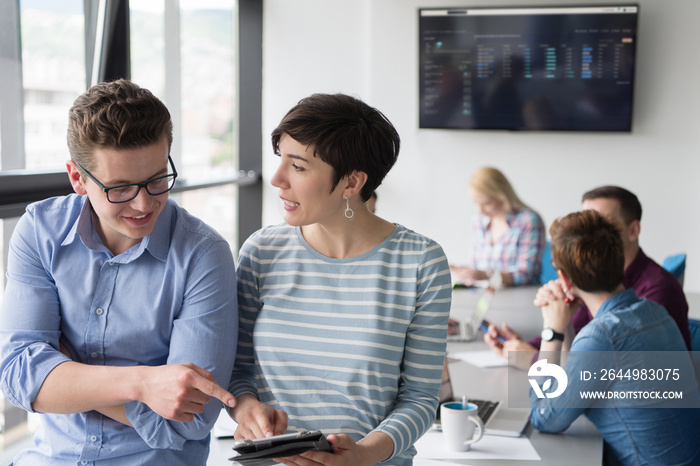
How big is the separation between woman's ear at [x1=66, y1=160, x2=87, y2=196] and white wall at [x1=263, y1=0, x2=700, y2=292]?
380cm

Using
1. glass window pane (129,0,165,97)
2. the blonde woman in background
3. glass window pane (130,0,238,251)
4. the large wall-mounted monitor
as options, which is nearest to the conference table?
the blonde woman in background

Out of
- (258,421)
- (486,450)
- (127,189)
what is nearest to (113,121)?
(127,189)

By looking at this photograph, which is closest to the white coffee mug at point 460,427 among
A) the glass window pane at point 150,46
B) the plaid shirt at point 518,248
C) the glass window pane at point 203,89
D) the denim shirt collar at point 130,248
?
the denim shirt collar at point 130,248

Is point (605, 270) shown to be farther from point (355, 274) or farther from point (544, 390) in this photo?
point (355, 274)

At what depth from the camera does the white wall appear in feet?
15.8

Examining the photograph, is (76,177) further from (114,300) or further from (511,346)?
(511,346)

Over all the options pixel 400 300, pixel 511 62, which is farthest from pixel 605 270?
pixel 511 62

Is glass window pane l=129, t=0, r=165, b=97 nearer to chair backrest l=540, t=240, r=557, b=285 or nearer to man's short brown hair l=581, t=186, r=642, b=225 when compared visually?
chair backrest l=540, t=240, r=557, b=285

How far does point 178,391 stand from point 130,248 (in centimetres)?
36

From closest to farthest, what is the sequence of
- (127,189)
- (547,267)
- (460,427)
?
(127,189)
(460,427)
(547,267)

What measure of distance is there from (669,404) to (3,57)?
100 inches

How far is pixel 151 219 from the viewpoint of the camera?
1.35 meters

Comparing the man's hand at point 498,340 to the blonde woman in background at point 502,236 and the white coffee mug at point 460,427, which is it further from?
the blonde woman in background at point 502,236

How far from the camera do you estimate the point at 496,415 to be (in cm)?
207
